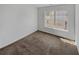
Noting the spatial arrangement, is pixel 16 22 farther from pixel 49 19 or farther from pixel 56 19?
pixel 56 19

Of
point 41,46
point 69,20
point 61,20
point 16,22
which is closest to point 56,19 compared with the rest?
point 61,20

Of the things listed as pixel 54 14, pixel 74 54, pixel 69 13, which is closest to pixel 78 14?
pixel 69 13

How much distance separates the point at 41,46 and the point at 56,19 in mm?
519

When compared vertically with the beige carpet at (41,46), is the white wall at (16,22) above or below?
above

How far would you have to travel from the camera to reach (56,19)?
159 centimetres

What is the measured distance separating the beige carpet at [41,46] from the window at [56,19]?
0.19 meters

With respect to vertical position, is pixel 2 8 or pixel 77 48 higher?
pixel 2 8

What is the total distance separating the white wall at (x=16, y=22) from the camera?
1414 millimetres

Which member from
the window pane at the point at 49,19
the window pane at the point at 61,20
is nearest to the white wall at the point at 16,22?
the window pane at the point at 49,19

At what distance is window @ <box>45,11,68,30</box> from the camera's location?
1.52 m

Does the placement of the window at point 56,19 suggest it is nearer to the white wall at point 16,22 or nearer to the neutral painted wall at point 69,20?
the neutral painted wall at point 69,20
